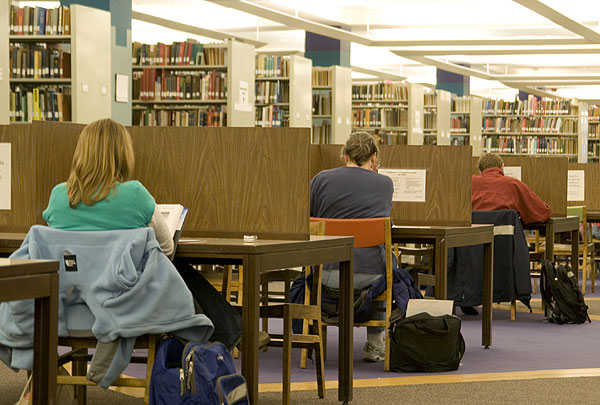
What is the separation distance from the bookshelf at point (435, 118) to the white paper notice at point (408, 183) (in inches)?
396

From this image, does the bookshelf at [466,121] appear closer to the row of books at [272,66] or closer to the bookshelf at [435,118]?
the bookshelf at [435,118]

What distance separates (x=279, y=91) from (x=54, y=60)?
3.50 metres

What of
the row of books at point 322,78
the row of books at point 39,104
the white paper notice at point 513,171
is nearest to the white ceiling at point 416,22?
the row of books at point 322,78

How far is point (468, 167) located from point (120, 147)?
2.56 metres

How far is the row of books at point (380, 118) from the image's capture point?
14.2m

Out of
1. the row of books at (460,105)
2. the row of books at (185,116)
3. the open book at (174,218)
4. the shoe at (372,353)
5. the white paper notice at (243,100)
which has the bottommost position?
the shoe at (372,353)

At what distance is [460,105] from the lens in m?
16.5

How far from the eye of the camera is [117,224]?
3082mm

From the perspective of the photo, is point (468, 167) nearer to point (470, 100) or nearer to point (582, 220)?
point (582, 220)

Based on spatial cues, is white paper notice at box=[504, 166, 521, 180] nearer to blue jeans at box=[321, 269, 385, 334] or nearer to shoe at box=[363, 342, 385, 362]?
shoe at box=[363, 342, 385, 362]

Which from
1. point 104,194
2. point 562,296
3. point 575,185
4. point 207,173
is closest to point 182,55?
point 575,185

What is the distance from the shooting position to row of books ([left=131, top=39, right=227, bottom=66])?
1016cm

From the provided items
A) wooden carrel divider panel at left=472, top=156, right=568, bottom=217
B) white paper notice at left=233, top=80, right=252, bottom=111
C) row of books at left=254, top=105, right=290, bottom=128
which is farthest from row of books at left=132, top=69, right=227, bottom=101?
wooden carrel divider panel at left=472, top=156, right=568, bottom=217

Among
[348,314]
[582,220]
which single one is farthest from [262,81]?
[348,314]
